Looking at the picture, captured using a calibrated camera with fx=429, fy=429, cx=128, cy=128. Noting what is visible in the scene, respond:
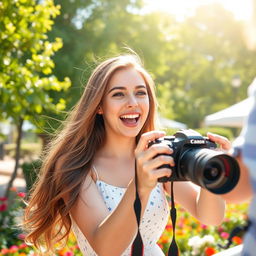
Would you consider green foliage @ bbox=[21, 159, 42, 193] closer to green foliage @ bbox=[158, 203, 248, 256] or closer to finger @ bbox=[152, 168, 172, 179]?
green foliage @ bbox=[158, 203, 248, 256]

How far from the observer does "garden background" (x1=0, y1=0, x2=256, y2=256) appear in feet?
12.0

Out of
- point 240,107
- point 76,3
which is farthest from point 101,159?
point 76,3

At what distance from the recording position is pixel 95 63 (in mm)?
2820

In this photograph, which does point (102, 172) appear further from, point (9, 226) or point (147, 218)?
point (9, 226)

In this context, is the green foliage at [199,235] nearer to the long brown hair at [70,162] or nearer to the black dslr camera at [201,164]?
the long brown hair at [70,162]

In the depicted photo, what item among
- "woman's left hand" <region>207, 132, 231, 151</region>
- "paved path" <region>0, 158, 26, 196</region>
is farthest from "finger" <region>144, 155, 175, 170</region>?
"paved path" <region>0, 158, 26, 196</region>

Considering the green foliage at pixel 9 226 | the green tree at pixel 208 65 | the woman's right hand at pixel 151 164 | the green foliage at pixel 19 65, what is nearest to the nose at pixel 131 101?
the woman's right hand at pixel 151 164

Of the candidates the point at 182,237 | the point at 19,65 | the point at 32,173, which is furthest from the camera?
the point at 32,173

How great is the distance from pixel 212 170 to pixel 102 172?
100 cm

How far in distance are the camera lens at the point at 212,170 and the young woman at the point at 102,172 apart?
23.8 inches

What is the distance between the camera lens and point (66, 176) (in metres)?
2.12

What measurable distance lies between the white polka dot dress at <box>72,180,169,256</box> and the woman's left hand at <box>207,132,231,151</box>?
1.83ft

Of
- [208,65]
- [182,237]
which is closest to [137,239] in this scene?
[182,237]

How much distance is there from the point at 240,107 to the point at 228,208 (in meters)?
1.97
